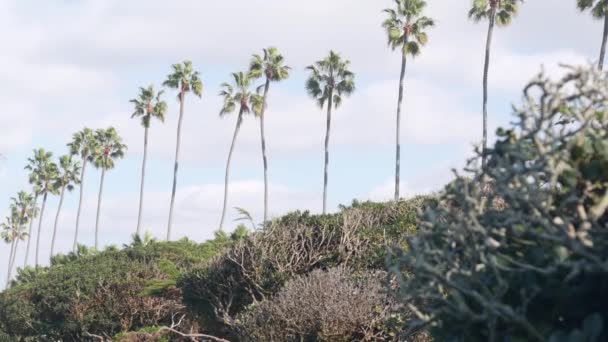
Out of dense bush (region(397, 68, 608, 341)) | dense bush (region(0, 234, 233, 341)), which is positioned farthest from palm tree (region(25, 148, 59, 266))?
dense bush (region(397, 68, 608, 341))

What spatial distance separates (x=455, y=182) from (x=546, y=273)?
85cm

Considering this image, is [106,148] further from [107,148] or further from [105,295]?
[105,295]

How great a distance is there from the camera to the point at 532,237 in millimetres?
6098

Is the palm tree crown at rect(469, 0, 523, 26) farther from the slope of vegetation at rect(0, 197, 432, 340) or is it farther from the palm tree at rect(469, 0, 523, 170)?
the slope of vegetation at rect(0, 197, 432, 340)

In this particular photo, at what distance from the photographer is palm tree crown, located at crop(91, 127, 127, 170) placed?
267ft

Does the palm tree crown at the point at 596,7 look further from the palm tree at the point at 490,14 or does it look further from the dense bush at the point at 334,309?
the dense bush at the point at 334,309

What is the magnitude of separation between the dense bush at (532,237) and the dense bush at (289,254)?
19.2 metres

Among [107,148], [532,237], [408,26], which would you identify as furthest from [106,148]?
[532,237]

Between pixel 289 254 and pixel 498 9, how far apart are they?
105ft

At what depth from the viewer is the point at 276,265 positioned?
26500mm

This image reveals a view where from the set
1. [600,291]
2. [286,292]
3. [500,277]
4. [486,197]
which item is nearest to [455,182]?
[486,197]

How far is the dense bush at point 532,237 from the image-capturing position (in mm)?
5707

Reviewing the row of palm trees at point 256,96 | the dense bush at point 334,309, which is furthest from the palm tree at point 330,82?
the dense bush at point 334,309

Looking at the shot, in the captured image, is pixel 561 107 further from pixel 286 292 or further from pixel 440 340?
pixel 286 292
